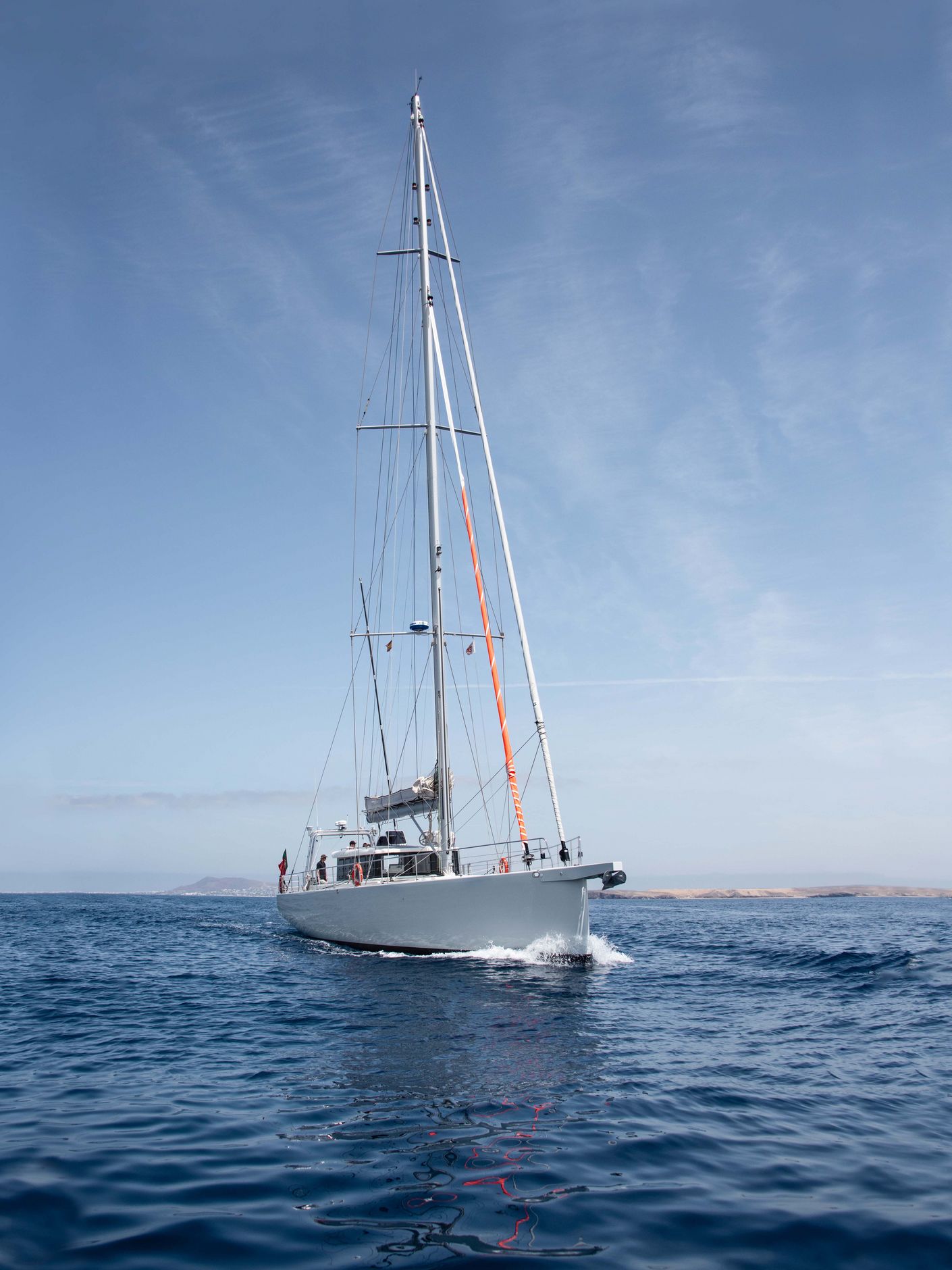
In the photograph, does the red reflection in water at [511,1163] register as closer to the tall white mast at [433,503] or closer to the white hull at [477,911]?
the white hull at [477,911]

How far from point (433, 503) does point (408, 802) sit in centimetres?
1000

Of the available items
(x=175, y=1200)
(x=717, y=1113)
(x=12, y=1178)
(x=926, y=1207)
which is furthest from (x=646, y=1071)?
(x=12, y=1178)

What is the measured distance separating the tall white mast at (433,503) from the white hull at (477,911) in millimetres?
2081

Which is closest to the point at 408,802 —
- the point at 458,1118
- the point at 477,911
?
the point at 477,911

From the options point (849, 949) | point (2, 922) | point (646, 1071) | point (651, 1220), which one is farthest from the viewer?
point (2, 922)

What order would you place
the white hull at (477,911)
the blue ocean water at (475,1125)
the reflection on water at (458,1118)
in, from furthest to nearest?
the white hull at (477,911)
the reflection on water at (458,1118)
the blue ocean water at (475,1125)

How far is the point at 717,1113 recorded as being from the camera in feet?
27.5

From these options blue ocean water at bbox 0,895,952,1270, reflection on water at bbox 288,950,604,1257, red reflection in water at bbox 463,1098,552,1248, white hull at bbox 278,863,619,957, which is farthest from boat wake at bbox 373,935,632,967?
red reflection in water at bbox 463,1098,552,1248

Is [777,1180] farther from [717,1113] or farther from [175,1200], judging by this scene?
[175,1200]

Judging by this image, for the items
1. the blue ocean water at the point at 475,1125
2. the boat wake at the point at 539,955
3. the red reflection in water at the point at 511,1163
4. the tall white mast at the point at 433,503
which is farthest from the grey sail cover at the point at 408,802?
the red reflection in water at the point at 511,1163

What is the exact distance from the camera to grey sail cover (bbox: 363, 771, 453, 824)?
26594 mm

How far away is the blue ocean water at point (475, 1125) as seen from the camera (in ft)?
17.8

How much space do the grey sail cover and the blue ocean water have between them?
924 centimetres

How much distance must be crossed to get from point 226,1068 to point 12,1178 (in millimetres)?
4039
